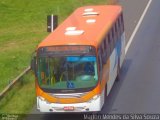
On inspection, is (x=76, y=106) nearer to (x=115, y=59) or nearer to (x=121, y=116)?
(x=121, y=116)

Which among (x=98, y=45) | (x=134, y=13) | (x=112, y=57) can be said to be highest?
(x=98, y=45)

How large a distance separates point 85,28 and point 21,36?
553 inches

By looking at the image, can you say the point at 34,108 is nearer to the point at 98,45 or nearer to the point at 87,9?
the point at 98,45

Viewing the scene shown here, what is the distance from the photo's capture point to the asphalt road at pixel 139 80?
68.5 ft

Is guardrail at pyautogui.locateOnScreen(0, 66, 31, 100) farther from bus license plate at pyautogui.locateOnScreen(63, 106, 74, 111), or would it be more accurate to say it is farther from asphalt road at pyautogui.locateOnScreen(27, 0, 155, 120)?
bus license plate at pyautogui.locateOnScreen(63, 106, 74, 111)

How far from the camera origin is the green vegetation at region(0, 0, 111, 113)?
22161 millimetres

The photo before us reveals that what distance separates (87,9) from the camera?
25453 mm

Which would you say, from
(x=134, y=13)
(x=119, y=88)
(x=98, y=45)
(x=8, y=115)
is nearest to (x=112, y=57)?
(x=119, y=88)

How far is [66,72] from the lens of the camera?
19.0 m

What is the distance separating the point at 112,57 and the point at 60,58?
14.4 ft

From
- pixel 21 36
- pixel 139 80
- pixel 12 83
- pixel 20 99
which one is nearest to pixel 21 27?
pixel 21 36

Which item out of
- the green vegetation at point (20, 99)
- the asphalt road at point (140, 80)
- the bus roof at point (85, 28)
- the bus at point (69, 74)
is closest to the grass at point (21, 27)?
the green vegetation at point (20, 99)

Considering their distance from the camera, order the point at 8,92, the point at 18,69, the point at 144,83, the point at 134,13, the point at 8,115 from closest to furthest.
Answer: the point at 8,115
the point at 8,92
the point at 144,83
the point at 18,69
the point at 134,13

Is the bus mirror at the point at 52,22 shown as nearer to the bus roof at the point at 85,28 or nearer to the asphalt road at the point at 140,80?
the bus roof at the point at 85,28
